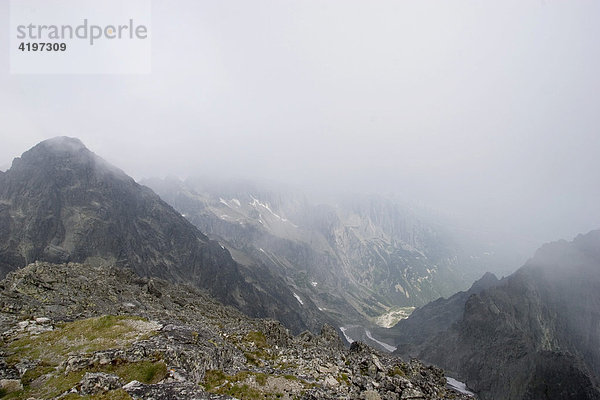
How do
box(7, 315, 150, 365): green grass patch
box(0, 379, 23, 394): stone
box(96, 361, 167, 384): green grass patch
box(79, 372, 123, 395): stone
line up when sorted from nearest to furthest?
box(79, 372, 123, 395): stone → box(0, 379, 23, 394): stone → box(96, 361, 167, 384): green grass patch → box(7, 315, 150, 365): green grass patch

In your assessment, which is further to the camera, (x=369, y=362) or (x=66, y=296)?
(x=66, y=296)

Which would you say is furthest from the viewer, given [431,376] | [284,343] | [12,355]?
[284,343]

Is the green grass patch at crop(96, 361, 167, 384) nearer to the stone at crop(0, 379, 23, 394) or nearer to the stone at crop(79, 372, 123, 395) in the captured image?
the stone at crop(79, 372, 123, 395)

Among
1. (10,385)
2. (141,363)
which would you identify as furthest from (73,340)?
(141,363)

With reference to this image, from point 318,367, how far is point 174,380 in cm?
2153

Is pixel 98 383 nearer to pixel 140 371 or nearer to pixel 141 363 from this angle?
pixel 140 371

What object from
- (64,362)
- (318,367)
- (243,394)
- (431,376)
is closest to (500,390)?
(431,376)

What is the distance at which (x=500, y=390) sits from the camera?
18150cm

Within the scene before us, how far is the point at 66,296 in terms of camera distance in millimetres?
54875

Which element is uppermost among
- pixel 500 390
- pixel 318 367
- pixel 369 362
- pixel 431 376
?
pixel 318 367

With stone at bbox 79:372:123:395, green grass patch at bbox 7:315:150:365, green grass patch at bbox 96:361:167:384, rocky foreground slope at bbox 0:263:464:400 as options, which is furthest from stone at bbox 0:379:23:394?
green grass patch at bbox 7:315:150:365

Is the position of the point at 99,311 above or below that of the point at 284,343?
above

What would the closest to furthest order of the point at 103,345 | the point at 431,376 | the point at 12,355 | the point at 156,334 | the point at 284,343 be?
1. the point at 12,355
2. the point at 103,345
3. the point at 156,334
4. the point at 431,376
5. the point at 284,343

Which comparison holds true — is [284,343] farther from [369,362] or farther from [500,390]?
[500,390]
